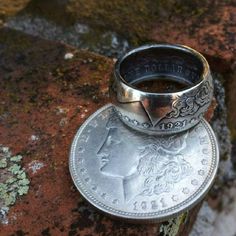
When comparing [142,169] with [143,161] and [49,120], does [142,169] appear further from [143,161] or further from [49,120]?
[49,120]

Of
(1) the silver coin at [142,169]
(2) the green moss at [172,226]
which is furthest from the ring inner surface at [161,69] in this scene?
(2) the green moss at [172,226]

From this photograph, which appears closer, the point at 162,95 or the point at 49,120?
the point at 162,95

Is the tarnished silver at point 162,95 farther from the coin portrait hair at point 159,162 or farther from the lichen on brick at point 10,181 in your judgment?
the lichen on brick at point 10,181

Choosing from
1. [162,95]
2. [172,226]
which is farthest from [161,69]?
[172,226]

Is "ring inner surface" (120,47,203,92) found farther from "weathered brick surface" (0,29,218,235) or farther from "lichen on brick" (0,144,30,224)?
"lichen on brick" (0,144,30,224)

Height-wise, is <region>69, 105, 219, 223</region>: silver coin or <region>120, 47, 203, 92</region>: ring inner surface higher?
<region>120, 47, 203, 92</region>: ring inner surface

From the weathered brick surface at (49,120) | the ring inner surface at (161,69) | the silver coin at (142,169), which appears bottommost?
the weathered brick surface at (49,120)

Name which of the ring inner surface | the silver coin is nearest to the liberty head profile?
the silver coin
